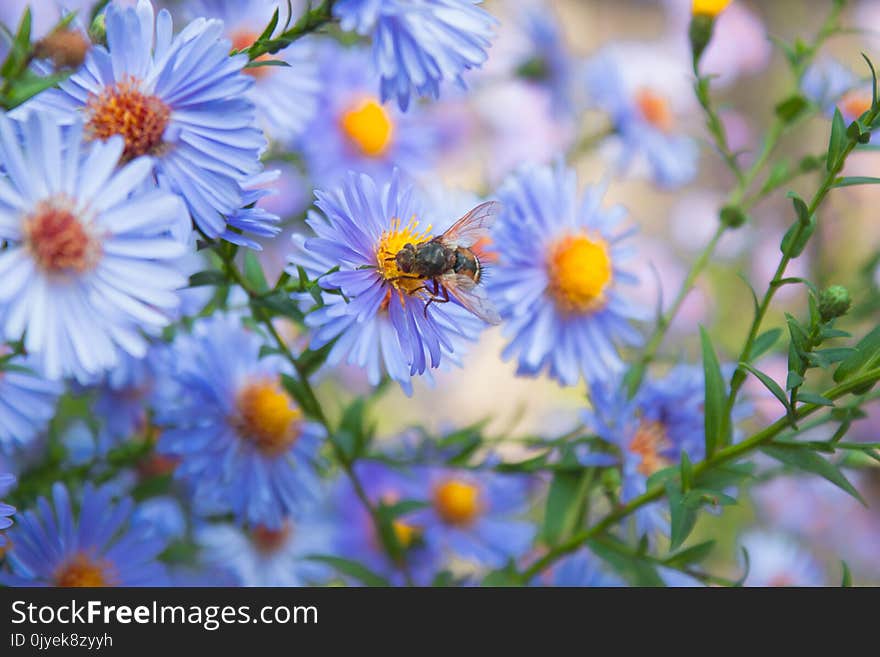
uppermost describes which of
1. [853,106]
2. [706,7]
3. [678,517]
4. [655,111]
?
[655,111]

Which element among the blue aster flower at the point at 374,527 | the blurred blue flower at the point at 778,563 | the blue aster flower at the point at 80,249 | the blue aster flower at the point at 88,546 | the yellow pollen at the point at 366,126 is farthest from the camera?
the blurred blue flower at the point at 778,563

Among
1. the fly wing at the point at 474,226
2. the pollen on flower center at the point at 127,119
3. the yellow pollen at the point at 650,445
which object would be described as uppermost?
the fly wing at the point at 474,226

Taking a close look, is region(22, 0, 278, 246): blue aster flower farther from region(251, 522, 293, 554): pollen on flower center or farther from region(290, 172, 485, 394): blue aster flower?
region(251, 522, 293, 554): pollen on flower center

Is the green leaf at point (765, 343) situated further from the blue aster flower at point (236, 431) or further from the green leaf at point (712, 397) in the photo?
the blue aster flower at point (236, 431)

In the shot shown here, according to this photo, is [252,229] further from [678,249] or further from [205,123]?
[678,249]

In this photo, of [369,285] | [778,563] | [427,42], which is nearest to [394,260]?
[369,285]

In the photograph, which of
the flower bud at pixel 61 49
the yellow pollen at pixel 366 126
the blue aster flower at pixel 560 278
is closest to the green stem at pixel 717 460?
the blue aster flower at pixel 560 278

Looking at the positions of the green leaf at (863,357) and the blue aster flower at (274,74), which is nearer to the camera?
the green leaf at (863,357)

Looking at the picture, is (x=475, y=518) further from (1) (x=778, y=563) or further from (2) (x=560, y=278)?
(1) (x=778, y=563)
